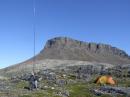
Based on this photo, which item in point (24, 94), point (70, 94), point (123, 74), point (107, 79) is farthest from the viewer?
point (123, 74)

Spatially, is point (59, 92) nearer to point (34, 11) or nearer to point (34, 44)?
point (34, 44)

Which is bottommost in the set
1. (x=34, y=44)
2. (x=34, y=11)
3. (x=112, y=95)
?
(x=112, y=95)

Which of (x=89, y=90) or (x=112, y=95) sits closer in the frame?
(x=112, y=95)

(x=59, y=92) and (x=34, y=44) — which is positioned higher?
(x=34, y=44)

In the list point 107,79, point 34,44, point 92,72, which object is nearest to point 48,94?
point 34,44

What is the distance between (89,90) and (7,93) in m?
20.2

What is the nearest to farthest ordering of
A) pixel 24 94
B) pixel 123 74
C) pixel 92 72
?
1. pixel 24 94
2. pixel 123 74
3. pixel 92 72

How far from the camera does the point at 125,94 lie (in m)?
70.1

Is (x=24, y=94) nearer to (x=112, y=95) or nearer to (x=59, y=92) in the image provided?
(x=59, y=92)

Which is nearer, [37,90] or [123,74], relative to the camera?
[37,90]

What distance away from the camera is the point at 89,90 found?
250ft

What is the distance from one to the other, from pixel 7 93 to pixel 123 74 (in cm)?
7864

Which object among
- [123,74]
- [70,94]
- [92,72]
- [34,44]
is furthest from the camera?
[92,72]

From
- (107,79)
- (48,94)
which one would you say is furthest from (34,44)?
(107,79)
